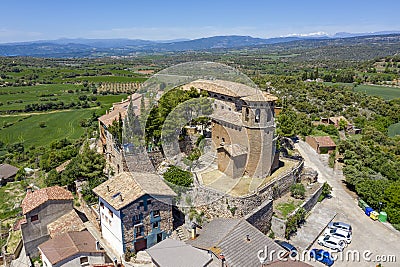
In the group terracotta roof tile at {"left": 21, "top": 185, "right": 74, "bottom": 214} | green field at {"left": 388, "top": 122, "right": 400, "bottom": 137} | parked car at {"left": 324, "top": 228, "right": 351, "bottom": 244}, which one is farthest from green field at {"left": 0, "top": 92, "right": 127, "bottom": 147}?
green field at {"left": 388, "top": 122, "right": 400, "bottom": 137}

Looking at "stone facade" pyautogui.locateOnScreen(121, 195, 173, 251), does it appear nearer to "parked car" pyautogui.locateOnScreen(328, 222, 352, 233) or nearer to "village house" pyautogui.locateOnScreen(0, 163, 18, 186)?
"parked car" pyautogui.locateOnScreen(328, 222, 352, 233)

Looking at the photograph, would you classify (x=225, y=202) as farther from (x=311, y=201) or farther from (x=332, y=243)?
(x=311, y=201)

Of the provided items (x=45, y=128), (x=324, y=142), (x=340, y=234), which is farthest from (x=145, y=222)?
(x=45, y=128)

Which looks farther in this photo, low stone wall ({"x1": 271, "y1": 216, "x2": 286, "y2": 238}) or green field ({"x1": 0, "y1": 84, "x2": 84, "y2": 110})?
green field ({"x1": 0, "y1": 84, "x2": 84, "y2": 110})

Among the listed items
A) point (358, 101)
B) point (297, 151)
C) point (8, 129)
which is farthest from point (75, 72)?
point (297, 151)

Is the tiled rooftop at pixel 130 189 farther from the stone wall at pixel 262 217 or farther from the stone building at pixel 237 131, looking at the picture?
the stone wall at pixel 262 217

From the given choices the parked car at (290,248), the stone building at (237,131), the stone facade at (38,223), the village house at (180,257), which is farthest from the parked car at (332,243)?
the stone facade at (38,223)

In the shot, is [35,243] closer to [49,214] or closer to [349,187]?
[49,214]
